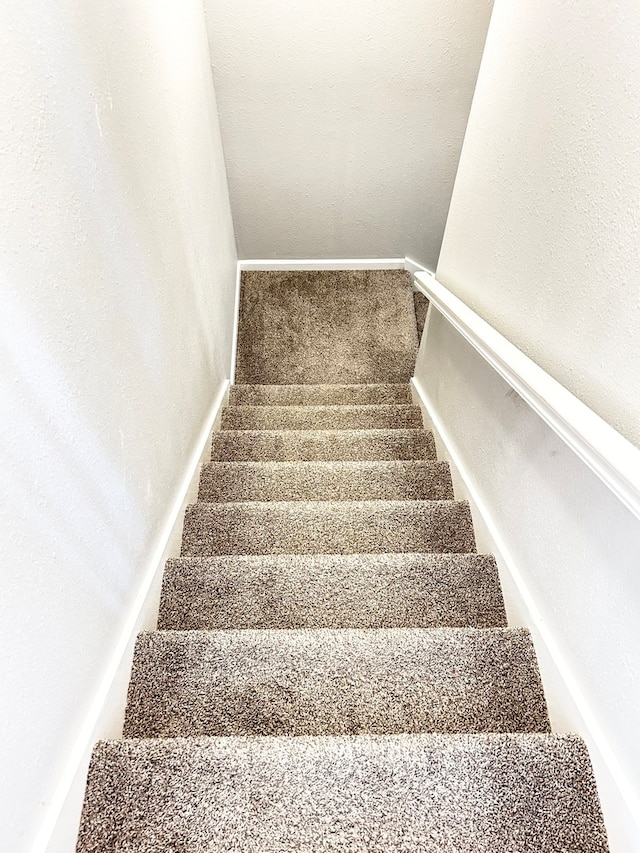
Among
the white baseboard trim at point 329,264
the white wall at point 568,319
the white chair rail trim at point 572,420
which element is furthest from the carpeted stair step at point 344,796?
the white baseboard trim at point 329,264

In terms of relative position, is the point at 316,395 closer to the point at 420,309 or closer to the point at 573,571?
the point at 420,309

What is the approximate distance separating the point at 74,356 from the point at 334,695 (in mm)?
835

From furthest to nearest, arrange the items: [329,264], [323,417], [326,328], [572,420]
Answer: [329,264] < [326,328] < [323,417] < [572,420]

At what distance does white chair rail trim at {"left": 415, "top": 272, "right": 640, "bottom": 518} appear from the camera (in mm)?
693

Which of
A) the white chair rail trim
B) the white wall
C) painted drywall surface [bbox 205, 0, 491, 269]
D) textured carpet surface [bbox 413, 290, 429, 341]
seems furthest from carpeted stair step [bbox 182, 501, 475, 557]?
textured carpet surface [bbox 413, 290, 429, 341]

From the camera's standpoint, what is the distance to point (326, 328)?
3.56 metres

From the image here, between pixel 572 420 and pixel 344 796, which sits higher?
pixel 572 420

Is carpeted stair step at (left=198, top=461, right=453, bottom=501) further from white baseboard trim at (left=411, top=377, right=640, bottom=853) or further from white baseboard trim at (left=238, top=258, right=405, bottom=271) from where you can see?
white baseboard trim at (left=238, top=258, right=405, bottom=271)

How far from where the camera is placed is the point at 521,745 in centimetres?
89

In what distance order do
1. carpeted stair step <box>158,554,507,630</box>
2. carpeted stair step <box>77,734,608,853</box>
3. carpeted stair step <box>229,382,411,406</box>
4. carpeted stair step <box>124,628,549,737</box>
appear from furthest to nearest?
carpeted stair step <box>229,382,411,406</box> → carpeted stair step <box>158,554,507,630</box> → carpeted stair step <box>124,628,549,737</box> → carpeted stair step <box>77,734,608,853</box>

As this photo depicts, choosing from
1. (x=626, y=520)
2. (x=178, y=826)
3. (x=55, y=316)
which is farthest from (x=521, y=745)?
(x=55, y=316)

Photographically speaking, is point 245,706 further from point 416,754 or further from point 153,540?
point 153,540

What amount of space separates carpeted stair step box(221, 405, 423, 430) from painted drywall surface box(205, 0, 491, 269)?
1495mm

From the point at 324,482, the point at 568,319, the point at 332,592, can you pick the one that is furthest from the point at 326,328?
the point at 568,319
